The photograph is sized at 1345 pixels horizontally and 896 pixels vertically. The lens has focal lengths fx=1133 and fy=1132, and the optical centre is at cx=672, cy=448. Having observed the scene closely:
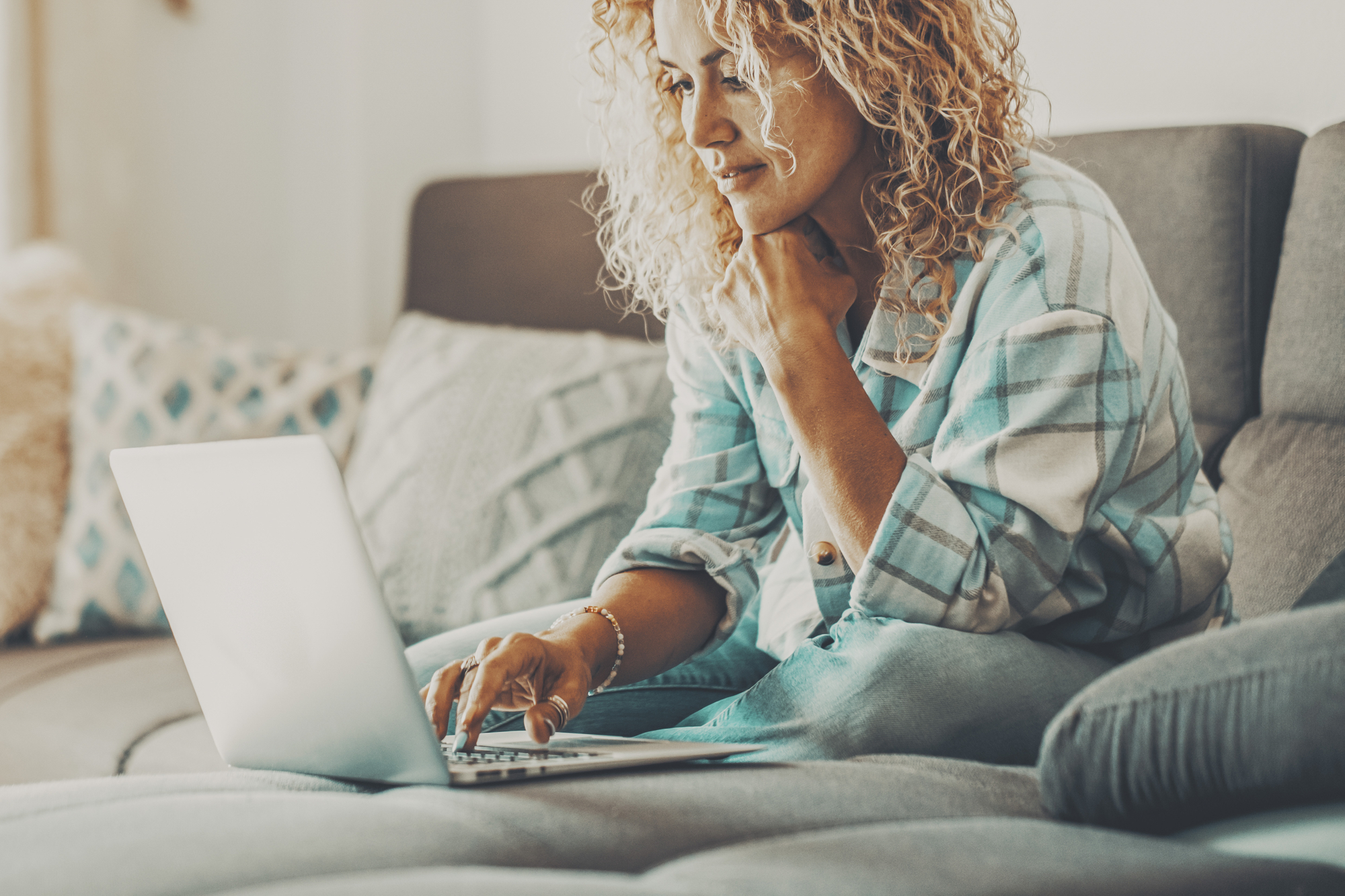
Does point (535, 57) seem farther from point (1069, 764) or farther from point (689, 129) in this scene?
point (1069, 764)

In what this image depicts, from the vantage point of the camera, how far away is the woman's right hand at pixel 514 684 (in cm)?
77

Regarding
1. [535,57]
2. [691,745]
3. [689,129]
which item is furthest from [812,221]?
[535,57]

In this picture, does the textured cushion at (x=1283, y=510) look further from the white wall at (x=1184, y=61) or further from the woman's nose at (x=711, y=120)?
the woman's nose at (x=711, y=120)

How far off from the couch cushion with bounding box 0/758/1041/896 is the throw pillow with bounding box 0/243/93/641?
917mm

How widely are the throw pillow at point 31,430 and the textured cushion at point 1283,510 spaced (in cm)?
147

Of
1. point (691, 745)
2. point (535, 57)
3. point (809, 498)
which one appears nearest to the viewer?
point (691, 745)

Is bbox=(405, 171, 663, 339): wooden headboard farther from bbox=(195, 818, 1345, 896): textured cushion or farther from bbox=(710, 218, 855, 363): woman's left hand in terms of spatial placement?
bbox=(195, 818, 1345, 896): textured cushion

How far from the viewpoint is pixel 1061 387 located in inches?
32.4

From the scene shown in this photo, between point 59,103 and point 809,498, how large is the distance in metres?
1.69

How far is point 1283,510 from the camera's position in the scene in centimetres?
105

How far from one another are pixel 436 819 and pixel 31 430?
4.04ft

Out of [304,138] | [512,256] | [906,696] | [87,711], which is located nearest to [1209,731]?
[906,696]

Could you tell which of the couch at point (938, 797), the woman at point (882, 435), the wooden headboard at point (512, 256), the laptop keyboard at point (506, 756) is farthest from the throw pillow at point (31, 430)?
the laptop keyboard at point (506, 756)

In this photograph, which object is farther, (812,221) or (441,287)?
(441,287)
